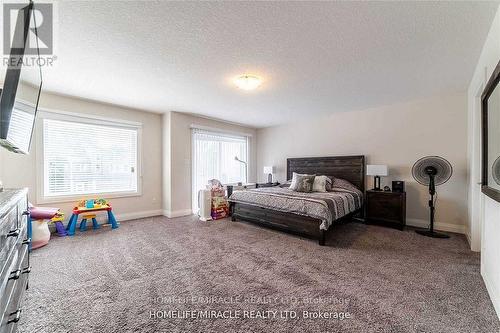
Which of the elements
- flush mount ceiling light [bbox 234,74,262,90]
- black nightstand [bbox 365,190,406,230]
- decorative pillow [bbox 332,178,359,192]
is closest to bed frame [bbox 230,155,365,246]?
decorative pillow [bbox 332,178,359,192]

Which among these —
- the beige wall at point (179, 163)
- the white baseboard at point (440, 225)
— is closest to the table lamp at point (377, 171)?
the white baseboard at point (440, 225)

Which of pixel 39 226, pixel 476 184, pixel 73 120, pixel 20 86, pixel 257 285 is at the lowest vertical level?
pixel 257 285

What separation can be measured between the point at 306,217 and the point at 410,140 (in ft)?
8.73

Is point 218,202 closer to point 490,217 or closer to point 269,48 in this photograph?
point 269,48

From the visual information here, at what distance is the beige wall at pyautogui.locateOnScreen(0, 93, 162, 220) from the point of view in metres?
3.28

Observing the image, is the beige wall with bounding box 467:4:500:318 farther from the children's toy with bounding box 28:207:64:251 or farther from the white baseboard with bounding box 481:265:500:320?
the children's toy with bounding box 28:207:64:251

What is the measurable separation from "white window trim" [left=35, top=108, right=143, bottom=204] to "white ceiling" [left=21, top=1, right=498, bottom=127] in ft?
1.50

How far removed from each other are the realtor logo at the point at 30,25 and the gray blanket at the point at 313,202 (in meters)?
3.23

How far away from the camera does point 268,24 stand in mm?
1839

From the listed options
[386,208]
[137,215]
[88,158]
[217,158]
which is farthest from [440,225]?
[88,158]

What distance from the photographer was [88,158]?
4.01m

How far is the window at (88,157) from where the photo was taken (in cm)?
363

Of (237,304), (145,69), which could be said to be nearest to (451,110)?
(237,304)

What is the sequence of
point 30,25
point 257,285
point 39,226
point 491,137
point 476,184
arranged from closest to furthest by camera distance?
point 30,25 < point 491,137 < point 257,285 < point 476,184 < point 39,226
